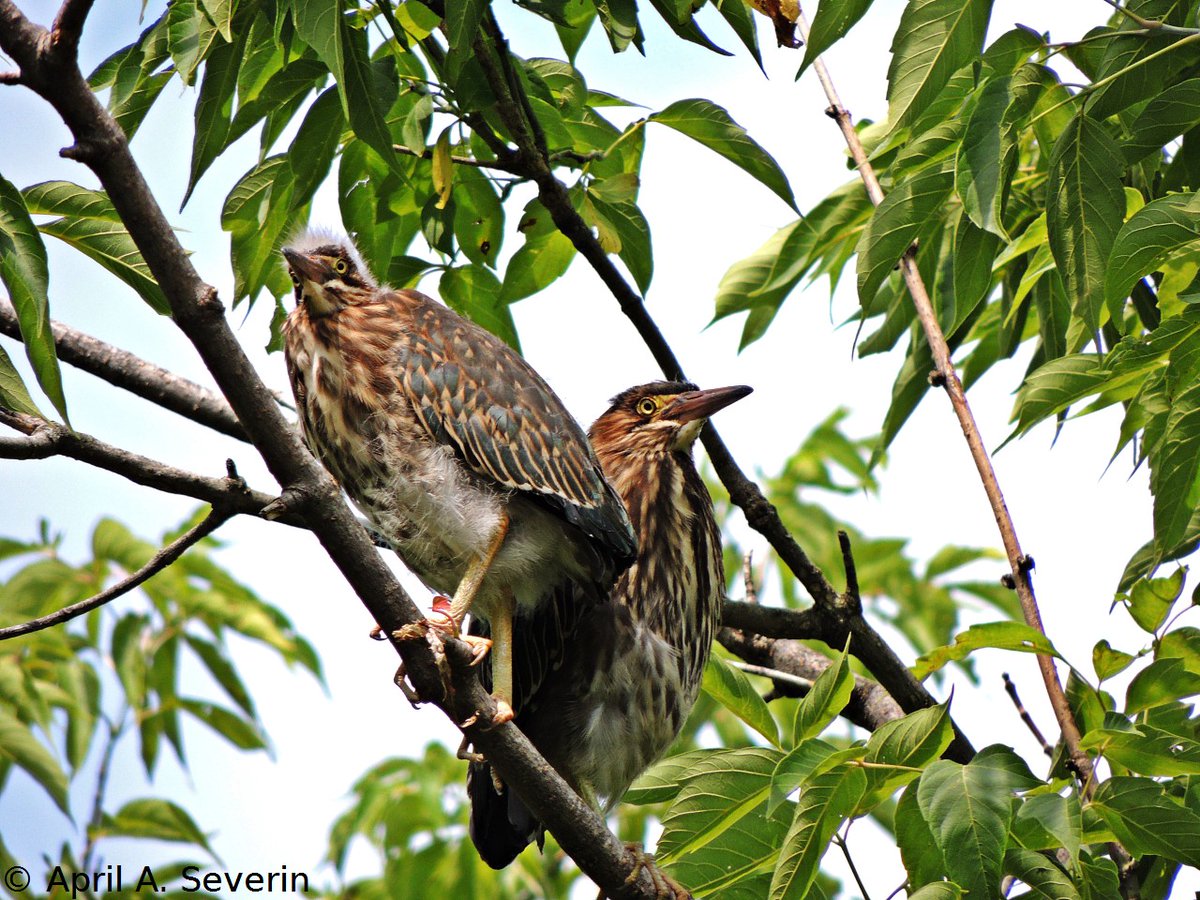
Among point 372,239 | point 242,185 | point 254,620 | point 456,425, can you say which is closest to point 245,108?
point 242,185

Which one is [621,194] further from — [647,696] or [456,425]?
[647,696]

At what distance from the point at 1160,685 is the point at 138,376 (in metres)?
2.40

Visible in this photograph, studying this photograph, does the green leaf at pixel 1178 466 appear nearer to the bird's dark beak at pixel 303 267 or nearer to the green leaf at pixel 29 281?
the green leaf at pixel 29 281

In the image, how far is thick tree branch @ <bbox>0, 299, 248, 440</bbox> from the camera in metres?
3.00

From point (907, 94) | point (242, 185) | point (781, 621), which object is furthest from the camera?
point (781, 621)

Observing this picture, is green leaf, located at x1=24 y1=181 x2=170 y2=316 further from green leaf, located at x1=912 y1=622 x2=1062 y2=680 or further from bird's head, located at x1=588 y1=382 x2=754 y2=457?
bird's head, located at x1=588 y1=382 x2=754 y2=457

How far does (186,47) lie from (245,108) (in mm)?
367

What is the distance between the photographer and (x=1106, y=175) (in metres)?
2.18

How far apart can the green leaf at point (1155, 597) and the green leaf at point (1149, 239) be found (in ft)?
1.93

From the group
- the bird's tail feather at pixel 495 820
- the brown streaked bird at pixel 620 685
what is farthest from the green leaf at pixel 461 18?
the bird's tail feather at pixel 495 820

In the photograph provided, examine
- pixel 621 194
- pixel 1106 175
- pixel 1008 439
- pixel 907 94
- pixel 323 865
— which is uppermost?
pixel 621 194

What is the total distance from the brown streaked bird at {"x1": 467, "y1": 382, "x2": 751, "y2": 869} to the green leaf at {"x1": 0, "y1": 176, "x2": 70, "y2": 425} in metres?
1.67

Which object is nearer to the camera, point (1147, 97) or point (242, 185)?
point (1147, 97)

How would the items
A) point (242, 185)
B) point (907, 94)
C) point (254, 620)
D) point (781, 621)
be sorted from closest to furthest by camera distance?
point (907, 94) < point (242, 185) < point (781, 621) < point (254, 620)
